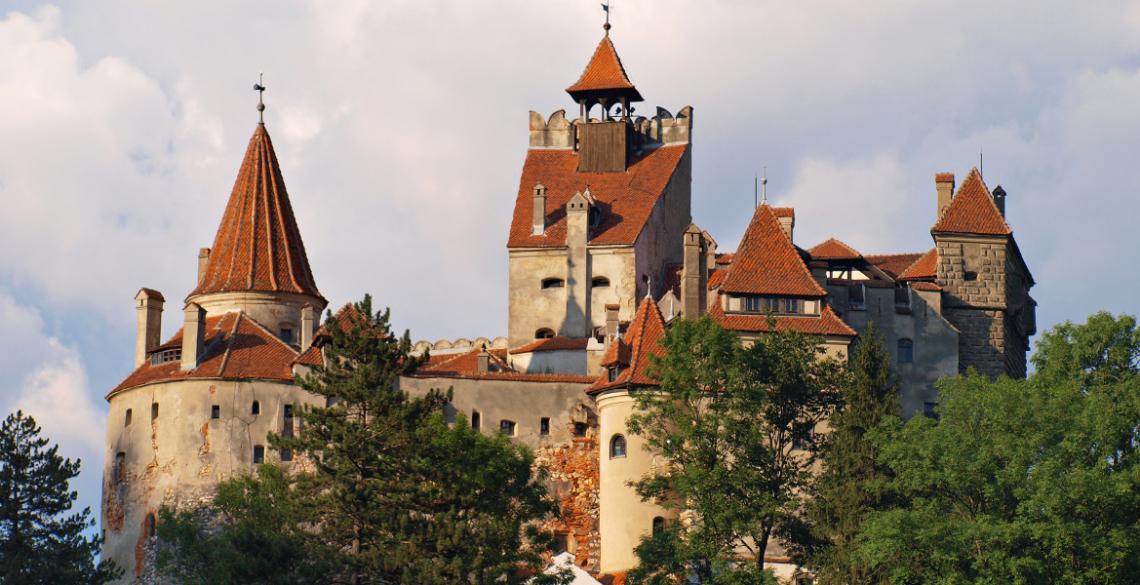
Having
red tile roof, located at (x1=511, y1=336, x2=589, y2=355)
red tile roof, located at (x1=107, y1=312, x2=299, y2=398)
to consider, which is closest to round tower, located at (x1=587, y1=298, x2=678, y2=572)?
red tile roof, located at (x1=511, y1=336, x2=589, y2=355)

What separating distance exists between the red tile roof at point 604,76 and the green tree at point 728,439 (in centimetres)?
2662

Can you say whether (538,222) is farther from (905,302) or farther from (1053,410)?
(1053,410)

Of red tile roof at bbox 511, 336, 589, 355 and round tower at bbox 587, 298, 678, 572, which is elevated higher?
red tile roof at bbox 511, 336, 589, 355

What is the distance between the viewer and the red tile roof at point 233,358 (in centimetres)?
8769

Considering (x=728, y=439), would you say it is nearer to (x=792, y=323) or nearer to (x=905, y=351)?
(x=792, y=323)

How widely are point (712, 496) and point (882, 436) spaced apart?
5.06 meters

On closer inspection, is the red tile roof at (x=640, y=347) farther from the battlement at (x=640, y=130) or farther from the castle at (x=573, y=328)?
the battlement at (x=640, y=130)

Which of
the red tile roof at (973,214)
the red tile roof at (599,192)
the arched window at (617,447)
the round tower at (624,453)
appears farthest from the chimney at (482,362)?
the red tile roof at (973,214)

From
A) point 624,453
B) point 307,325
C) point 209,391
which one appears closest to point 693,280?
point 624,453

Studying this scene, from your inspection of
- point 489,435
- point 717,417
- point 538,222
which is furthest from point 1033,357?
point 538,222

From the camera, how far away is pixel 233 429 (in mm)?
86875

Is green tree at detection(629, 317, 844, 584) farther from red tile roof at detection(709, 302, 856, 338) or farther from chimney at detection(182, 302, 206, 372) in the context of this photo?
chimney at detection(182, 302, 206, 372)

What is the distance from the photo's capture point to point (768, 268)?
8556 cm

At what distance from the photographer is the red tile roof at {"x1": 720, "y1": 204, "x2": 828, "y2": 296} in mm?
84750
